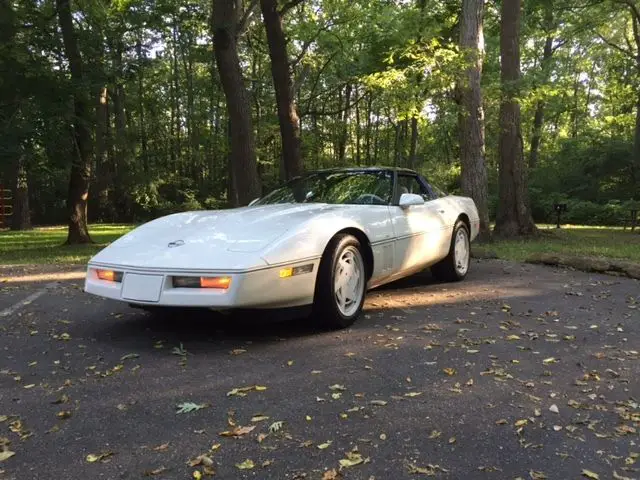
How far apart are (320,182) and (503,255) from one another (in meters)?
5.06

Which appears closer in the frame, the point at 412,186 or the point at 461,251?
the point at 412,186

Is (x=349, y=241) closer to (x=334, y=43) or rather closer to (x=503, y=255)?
(x=503, y=255)

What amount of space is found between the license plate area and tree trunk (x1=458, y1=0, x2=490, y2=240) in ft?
27.7

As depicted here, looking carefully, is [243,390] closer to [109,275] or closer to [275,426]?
[275,426]

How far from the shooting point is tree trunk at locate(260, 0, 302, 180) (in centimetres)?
1195

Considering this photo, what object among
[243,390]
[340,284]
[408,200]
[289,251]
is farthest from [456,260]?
[243,390]

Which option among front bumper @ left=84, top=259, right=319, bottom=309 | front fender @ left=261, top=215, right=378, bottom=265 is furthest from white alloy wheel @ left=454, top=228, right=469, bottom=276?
front bumper @ left=84, top=259, right=319, bottom=309

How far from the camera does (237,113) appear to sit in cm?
1144

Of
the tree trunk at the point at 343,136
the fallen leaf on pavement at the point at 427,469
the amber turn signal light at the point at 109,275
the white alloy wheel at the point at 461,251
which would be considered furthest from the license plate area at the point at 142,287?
the tree trunk at the point at 343,136

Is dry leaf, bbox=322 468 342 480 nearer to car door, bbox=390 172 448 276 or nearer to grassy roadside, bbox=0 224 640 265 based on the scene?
car door, bbox=390 172 448 276

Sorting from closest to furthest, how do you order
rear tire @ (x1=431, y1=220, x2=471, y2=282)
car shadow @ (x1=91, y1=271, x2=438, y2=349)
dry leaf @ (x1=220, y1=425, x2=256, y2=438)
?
dry leaf @ (x1=220, y1=425, x2=256, y2=438)
car shadow @ (x1=91, y1=271, x2=438, y2=349)
rear tire @ (x1=431, y1=220, x2=471, y2=282)

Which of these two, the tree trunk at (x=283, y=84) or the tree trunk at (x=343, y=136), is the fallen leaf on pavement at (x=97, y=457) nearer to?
the tree trunk at (x=283, y=84)

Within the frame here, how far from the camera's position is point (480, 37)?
11.4 m

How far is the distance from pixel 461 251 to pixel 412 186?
1184 millimetres
